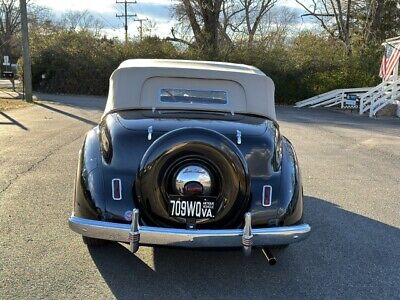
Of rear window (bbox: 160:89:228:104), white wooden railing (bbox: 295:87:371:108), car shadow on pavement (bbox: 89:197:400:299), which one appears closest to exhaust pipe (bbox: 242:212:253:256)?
car shadow on pavement (bbox: 89:197:400:299)

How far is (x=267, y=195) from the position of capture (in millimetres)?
3533

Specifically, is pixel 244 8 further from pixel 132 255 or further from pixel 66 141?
pixel 132 255

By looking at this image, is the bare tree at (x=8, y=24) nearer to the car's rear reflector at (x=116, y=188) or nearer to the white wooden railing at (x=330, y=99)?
the white wooden railing at (x=330, y=99)

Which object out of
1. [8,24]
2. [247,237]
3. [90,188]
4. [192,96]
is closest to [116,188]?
[90,188]

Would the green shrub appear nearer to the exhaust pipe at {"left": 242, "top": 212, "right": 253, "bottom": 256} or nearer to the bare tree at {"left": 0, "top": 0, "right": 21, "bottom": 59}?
the exhaust pipe at {"left": 242, "top": 212, "right": 253, "bottom": 256}

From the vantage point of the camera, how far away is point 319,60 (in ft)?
87.1

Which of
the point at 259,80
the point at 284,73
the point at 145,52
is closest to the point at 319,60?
the point at 284,73

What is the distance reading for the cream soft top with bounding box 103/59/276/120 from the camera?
4.45 m

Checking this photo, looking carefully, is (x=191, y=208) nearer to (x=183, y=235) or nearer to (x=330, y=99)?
(x=183, y=235)

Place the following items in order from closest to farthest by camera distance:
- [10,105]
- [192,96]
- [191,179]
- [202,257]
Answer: [191,179]
[202,257]
[192,96]
[10,105]

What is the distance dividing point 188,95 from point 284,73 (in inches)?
903

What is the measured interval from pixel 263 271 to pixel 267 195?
0.72 metres

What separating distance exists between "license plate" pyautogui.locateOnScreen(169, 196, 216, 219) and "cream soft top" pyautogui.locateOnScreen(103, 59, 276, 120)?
4.27 feet

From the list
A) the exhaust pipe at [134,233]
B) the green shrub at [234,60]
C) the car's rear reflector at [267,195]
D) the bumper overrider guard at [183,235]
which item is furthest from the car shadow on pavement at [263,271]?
the green shrub at [234,60]
